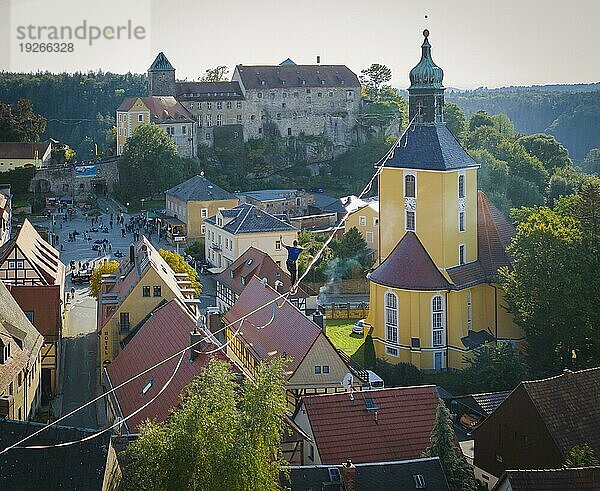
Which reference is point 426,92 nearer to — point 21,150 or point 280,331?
point 280,331

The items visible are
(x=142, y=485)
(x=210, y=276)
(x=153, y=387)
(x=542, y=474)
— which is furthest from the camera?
(x=210, y=276)

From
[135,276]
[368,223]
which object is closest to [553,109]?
[368,223]

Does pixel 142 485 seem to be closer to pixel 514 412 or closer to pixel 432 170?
pixel 514 412

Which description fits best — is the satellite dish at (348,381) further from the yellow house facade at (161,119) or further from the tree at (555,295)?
the yellow house facade at (161,119)

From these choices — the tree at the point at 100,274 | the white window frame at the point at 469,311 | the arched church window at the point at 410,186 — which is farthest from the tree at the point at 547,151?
the tree at the point at 100,274

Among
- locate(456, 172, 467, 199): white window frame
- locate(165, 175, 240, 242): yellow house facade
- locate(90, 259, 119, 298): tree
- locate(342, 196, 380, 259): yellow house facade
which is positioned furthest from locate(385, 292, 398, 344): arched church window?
locate(165, 175, 240, 242): yellow house facade

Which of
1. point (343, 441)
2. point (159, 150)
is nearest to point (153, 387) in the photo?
point (343, 441)

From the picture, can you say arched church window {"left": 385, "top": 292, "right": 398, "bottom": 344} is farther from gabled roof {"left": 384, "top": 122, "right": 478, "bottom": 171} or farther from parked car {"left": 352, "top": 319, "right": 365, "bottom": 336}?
gabled roof {"left": 384, "top": 122, "right": 478, "bottom": 171}
